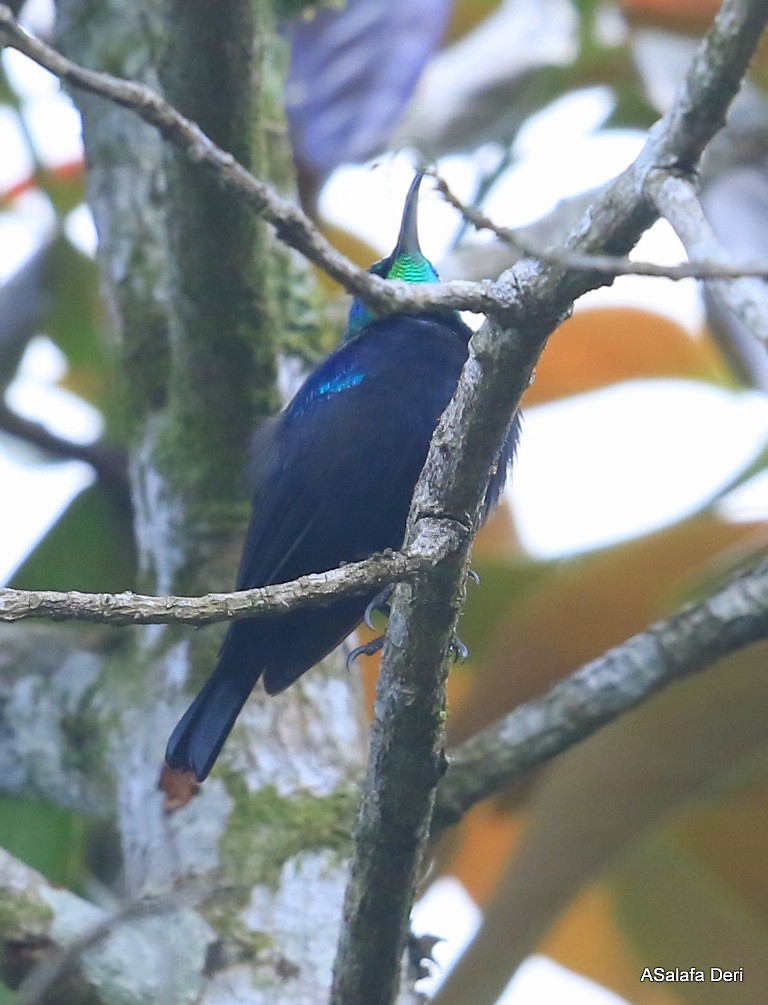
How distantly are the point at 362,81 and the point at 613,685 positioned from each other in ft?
9.43

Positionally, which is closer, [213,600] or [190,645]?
[213,600]

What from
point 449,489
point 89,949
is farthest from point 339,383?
point 89,949

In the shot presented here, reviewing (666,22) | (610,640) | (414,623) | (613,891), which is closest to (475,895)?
(613,891)

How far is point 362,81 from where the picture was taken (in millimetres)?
5059

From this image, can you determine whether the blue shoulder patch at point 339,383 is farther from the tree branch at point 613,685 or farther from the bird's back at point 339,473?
the tree branch at point 613,685

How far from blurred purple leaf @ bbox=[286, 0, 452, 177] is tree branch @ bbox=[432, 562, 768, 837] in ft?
8.30

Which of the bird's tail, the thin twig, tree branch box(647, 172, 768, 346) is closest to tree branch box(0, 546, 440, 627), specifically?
the thin twig

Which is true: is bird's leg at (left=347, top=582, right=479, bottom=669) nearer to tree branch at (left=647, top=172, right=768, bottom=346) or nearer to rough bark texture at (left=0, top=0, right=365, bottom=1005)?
rough bark texture at (left=0, top=0, right=365, bottom=1005)

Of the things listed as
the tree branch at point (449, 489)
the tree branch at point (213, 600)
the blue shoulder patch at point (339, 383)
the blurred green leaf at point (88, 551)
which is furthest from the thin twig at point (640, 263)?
the blurred green leaf at point (88, 551)

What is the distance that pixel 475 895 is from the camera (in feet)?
14.9

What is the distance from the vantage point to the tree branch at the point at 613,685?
302 centimetres

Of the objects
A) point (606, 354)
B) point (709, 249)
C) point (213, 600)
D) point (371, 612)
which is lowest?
point (213, 600)

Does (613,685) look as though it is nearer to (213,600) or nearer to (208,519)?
(208,519)

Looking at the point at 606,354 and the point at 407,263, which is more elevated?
the point at 606,354
